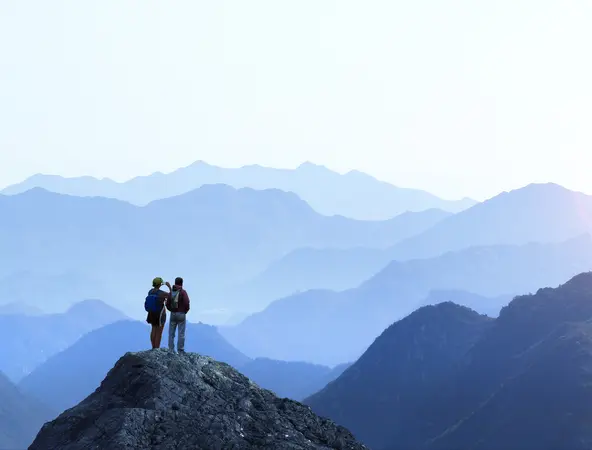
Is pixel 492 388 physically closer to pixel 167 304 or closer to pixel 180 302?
pixel 180 302

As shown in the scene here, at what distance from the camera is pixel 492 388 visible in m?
159

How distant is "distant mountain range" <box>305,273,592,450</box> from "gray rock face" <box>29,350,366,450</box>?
360 feet

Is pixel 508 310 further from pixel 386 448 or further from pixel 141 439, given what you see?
pixel 141 439

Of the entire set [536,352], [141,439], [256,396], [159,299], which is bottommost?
[141,439]

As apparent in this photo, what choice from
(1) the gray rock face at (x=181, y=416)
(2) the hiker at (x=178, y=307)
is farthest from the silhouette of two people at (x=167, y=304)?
(1) the gray rock face at (x=181, y=416)

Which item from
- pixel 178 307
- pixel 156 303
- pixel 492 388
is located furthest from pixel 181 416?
pixel 492 388

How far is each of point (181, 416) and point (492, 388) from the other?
482ft

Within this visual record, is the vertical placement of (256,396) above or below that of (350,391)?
below

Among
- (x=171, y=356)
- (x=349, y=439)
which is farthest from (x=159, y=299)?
(x=349, y=439)

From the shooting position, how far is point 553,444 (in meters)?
125

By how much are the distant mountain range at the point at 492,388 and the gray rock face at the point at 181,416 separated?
10969cm

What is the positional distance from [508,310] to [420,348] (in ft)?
92.0

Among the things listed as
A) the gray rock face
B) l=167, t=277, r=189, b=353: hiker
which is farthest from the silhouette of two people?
the gray rock face

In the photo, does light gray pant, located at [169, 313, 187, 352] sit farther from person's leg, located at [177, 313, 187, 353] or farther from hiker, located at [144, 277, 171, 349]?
hiker, located at [144, 277, 171, 349]
